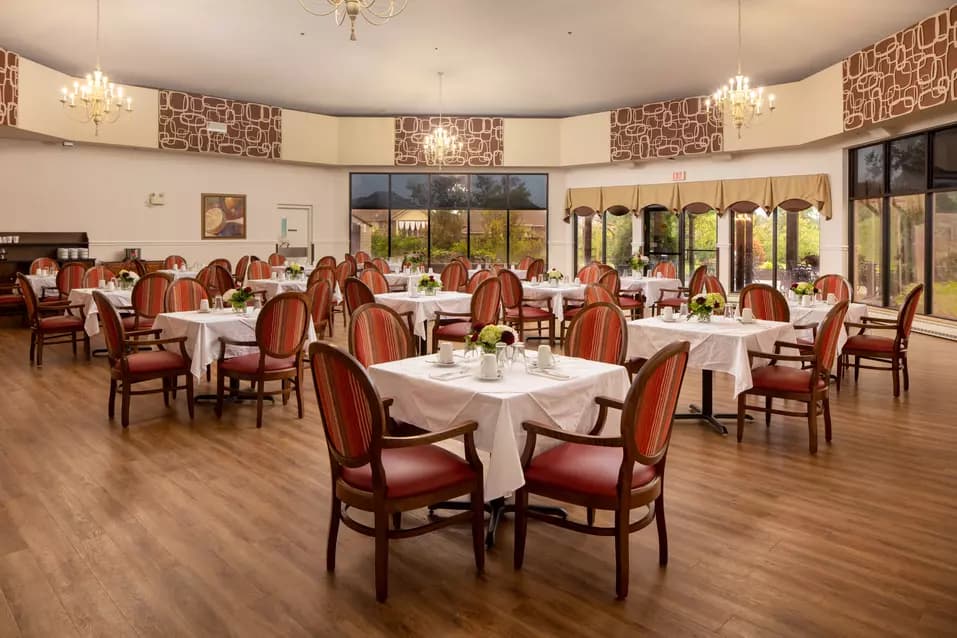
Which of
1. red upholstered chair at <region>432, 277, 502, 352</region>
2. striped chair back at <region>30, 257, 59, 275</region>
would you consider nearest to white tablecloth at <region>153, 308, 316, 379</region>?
red upholstered chair at <region>432, 277, 502, 352</region>

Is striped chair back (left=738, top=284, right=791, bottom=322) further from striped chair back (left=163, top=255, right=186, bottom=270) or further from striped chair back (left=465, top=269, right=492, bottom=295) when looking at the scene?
striped chair back (left=163, top=255, right=186, bottom=270)

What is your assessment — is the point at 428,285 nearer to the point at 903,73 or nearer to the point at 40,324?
the point at 40,324

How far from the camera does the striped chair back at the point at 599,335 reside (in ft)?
13.5

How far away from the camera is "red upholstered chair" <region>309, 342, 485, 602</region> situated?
2.75m

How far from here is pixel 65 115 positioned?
11.5 m

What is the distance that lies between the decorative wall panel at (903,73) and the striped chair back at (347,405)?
335 inches

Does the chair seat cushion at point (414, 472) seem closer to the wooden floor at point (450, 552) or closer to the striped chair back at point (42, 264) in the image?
the wooden floor at point (450, 552)

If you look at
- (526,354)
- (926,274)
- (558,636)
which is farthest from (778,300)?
(926,274)

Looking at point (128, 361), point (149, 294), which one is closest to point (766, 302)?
point (128, 361)

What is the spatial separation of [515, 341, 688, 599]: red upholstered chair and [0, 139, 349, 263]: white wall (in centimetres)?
1188

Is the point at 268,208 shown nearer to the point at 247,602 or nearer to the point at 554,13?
the point at 554,13

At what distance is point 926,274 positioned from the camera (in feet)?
34.2

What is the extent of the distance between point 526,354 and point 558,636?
173cm

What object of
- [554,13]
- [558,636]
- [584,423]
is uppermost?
[554,13]
